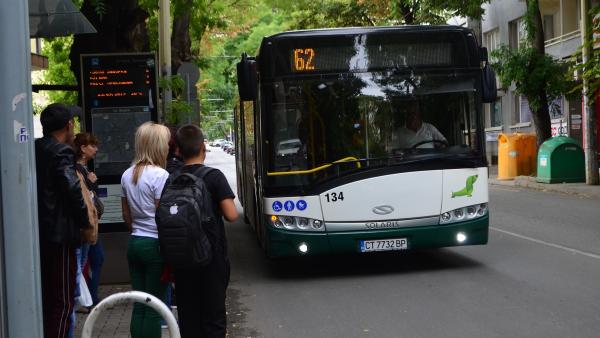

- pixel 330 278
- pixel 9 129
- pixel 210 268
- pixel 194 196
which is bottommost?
pixel 330 278

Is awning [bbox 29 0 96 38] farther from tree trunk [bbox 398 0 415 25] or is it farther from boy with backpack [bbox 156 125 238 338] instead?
tree trunk [bbox 398 0 415 25]

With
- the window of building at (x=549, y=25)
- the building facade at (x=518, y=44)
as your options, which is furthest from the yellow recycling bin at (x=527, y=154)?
the window of building at (x=549, y=25)

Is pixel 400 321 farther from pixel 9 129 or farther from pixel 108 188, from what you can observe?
pixel 9 129

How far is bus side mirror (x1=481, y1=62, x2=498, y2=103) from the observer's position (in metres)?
10.5

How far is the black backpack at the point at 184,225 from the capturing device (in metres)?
5.34

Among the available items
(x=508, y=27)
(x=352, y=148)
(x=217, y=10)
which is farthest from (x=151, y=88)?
(x=508, y=27)

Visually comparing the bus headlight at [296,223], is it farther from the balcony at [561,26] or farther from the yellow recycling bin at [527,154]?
the balcony at [561,26]

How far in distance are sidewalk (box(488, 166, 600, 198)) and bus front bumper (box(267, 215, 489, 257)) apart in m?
12.5

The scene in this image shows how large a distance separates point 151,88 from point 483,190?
4.10 metres

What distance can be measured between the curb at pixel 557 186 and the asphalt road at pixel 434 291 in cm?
813

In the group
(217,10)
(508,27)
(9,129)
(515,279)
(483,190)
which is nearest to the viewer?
(9,129)

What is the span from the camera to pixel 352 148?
10.4m

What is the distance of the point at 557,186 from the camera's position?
2488 cm

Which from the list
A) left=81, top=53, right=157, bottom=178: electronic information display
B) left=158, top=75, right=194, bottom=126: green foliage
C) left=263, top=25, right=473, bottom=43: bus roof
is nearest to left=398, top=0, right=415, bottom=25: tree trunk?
left=158, top=75, right=194, bottom=126: green foliage
